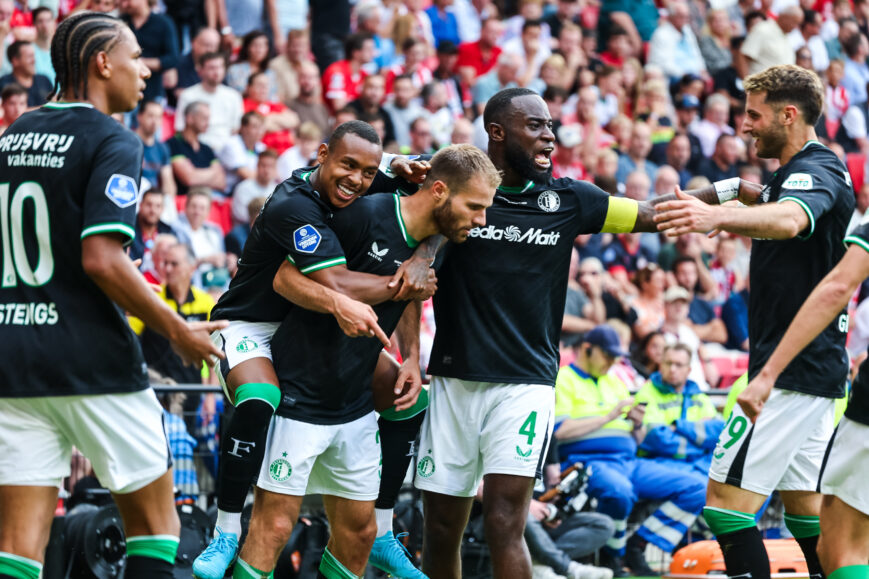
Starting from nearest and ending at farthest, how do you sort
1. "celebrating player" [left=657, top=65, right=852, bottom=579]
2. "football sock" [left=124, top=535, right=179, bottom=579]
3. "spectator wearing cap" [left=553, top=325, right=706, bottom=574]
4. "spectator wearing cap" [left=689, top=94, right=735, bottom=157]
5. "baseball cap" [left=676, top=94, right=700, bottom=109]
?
"football sock" [left=124, top=535, right=179, bottom=579] → "celebrating player" [left=657, top=65, right=852, bottom=579] → "spectator wearing cap" [left=553, top=325, right=706, bottom=574] → "spectator wearing cap" [left=689, top=94, right=735, bottom=157] → "baseball cap" [left=676, top=94, right=700, bottom=109]

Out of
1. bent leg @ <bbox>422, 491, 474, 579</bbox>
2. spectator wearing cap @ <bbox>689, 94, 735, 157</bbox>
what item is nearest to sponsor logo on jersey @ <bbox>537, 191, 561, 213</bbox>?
bent leg @ <bbox>422, 491, 474, 579</bbox>

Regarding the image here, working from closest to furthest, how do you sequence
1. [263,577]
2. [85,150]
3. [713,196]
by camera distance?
[85,150] → [263,577] → [713,196]

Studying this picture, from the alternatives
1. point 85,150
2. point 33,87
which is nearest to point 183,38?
point 33,87

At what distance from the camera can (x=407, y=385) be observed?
6.14 m

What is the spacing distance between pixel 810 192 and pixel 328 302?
2.41 metres

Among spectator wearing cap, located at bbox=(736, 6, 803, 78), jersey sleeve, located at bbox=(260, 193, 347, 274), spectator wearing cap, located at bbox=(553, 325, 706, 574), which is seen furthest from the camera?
spectator wearing cap, located at bbox=(736, 6, 803, 78)

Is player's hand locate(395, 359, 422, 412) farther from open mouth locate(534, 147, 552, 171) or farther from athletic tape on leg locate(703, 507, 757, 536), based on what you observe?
athletic tape on leg locate(703, 507, 757, 536)

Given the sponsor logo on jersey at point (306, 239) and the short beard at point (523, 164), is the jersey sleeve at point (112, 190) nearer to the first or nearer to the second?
the sponsor logo on jersey at point (306, 239)

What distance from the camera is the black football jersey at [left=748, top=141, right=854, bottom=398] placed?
19.2 feet

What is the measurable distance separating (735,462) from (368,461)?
6.00 feet

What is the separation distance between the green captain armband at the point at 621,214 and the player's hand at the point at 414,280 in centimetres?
115

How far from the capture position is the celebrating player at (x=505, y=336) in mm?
6004

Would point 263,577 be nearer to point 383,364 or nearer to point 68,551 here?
point 383,364

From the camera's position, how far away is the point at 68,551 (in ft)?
24.9
